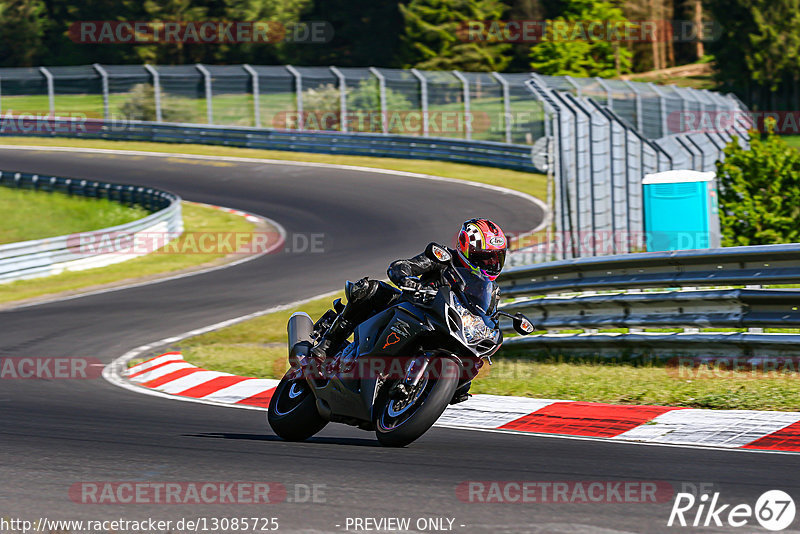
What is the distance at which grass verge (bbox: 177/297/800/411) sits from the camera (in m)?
8.12

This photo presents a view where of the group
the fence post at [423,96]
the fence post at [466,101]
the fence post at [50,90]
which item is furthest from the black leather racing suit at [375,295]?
the fence post at [50,90]

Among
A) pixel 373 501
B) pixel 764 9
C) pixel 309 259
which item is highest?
pixel 764 9

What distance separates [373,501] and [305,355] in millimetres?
2354

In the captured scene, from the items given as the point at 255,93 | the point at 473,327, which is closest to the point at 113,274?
the point at 473,327

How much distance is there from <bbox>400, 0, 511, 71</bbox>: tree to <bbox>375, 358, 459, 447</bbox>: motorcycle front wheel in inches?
2411

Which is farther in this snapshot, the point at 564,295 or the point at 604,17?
the point at 604,17

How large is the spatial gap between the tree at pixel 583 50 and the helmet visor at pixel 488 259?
54506 millimetres

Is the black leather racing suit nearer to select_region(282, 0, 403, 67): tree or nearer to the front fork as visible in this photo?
the front fork

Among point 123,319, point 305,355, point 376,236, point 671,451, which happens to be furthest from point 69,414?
point 376,236

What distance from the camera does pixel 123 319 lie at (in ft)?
52.2

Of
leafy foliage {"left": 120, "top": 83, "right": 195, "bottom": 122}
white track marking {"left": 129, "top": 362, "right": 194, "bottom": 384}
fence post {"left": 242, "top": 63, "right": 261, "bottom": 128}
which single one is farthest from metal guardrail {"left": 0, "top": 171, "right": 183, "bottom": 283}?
leafy foliage {"left": 120, "top": 83, "right": 195, "bottom": 122}

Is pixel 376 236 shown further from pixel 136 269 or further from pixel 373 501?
pixel 373 501

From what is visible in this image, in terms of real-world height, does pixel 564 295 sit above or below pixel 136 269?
above

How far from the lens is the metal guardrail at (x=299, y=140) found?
34.2m
